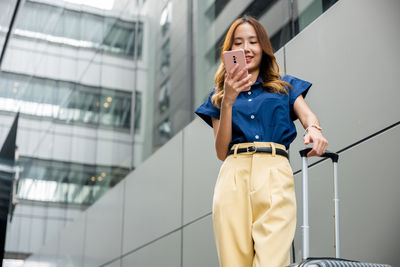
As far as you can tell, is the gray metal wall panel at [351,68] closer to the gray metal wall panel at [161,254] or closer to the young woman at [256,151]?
the young woman at [256,151]

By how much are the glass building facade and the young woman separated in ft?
5.89

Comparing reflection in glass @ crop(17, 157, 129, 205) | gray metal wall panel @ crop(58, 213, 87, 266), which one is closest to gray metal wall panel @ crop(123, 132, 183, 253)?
reflection in glass @ crop(17, 157, 129, 205)

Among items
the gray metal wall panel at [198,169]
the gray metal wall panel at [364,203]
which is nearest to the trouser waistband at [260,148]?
the gray metal wall panel at [364,203]

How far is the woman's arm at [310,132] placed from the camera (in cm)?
279

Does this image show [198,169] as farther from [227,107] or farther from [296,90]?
[227,107]

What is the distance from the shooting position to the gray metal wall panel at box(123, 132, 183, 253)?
300 inches

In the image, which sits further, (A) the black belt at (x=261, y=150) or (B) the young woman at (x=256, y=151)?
(A) the black belt at (x=261, y=150)

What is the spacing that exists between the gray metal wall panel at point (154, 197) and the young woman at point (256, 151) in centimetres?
434

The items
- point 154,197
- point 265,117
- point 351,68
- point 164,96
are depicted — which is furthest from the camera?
point 164,96

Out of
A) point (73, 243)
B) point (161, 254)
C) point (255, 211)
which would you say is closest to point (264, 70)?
point (255, 211)

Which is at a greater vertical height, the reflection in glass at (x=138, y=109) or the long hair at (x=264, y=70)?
the reflection in glass at (x=138, y=109)

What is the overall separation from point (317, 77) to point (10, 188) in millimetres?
13431

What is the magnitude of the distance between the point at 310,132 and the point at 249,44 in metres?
0.64

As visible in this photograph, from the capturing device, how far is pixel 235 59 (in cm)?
290
